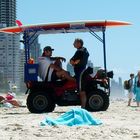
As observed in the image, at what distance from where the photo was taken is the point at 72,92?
11.5 metres

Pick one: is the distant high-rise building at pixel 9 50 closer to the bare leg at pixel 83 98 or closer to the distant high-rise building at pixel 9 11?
the distant high-rise building at pixel 9 11

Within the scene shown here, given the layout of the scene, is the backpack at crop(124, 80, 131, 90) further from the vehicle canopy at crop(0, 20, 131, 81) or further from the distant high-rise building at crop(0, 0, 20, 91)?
the distant high-rise building at crop(0, 0, 20, 91)

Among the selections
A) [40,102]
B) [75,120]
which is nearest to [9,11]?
[40,102]

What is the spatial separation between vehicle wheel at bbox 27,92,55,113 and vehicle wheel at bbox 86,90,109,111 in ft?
2.83

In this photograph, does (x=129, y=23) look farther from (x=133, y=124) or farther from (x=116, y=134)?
(x=116, y=134)

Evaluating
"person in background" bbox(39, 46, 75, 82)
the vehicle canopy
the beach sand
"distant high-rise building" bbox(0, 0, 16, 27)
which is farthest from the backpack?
"distant high-rise building" bbox(0, 0, 16, 27)


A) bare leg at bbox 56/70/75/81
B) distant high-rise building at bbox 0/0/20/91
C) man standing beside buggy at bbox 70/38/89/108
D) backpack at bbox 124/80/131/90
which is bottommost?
backpack at bbox 124/80/131/90

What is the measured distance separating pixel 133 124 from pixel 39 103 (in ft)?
12.6

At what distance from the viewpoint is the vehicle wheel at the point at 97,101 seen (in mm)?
11422

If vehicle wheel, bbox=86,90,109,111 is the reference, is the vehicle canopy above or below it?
above

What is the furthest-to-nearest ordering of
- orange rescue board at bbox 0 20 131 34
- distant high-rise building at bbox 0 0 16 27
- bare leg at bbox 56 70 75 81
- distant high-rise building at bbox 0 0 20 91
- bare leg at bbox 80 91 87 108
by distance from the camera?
1. distant high-rise building at bbox 0 0 20 91
2. distant high-rise building at bbox 0 0 16 27
3. orange rescue board at bbox 0 20 131 34
4. bare leg at bbox 56 70 75 81
5. bare leg at bbox 80 91 87 108

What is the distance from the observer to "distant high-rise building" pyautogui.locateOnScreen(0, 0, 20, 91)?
5310 inches

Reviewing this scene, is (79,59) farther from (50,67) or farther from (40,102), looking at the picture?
(40,102)

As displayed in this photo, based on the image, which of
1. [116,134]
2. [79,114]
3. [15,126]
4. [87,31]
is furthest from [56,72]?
[116,134]
